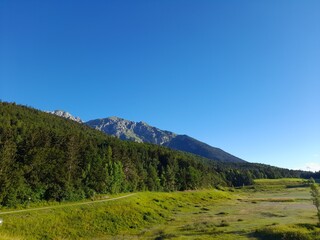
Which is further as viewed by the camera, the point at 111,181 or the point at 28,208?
the point at 111,181

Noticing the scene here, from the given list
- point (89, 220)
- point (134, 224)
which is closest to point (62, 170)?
point (89, 220)

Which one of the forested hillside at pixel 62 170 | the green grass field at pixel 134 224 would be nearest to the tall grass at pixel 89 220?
the green grass field at pixel 134 224

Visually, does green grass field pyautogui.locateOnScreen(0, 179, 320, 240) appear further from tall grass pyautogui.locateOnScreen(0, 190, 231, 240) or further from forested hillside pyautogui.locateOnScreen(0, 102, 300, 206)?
forested hillside pyautogui.locateOnScreen(0, 102, 300, 206)

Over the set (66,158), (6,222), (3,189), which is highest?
(66,158)

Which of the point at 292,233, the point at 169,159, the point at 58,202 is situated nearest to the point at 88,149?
the point at 58,202

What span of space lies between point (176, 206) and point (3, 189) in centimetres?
5900

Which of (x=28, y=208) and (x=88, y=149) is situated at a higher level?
(x=88, y=149)

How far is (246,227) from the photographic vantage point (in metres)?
59.7

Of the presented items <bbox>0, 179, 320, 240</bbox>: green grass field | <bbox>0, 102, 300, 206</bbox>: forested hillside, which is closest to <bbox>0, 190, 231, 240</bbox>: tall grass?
<bbox>0, 179, 320, 240</bbox>: green grass field

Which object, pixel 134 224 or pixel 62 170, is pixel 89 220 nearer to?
pixel 134 224

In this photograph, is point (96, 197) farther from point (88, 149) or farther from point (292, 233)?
point (292, 233)

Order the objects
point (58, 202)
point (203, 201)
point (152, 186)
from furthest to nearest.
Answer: point (152, 186)
point (203, 201)
point (58, 202)

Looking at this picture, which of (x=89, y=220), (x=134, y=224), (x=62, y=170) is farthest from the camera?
(x=62, y=170)

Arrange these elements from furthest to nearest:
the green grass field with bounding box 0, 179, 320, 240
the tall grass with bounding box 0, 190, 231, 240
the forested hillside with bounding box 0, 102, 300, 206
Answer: the forested hillside with bounding box 0, 102, 300, 206
the tall grass with bounding box 0, 190, 231, 240
the green grass field with bounding box 0, 179, 320, 240
